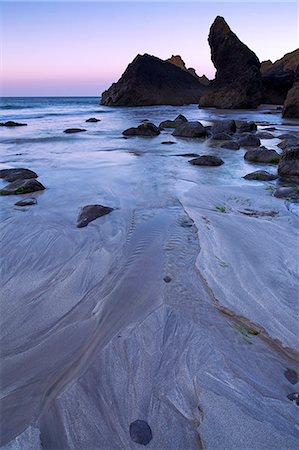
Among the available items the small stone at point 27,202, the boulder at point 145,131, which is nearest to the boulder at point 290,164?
the small stone at point 27,202

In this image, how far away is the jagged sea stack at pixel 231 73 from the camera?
36.4 metres

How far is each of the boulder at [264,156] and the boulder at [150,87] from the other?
138 ft

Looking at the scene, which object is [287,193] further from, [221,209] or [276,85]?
[276,85]

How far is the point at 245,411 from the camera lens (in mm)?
1661

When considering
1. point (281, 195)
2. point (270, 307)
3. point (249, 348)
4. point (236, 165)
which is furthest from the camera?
point (236, 165)

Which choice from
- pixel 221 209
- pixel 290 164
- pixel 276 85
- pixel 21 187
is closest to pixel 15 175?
pixel 21 187

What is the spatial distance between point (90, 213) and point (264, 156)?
17.7ft

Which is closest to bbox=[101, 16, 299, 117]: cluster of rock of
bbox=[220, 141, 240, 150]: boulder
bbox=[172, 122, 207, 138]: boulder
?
bbox=[172, 122, 207, 138]: boulder

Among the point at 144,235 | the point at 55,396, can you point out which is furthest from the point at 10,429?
the point at 144,235

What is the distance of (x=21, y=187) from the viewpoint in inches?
216

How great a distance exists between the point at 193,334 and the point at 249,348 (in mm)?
342

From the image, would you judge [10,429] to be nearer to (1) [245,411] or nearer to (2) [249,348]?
(1) [245,411]

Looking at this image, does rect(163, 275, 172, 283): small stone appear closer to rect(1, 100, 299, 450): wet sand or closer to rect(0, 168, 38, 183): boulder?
rect(1, 100, 299, 450): wet sand

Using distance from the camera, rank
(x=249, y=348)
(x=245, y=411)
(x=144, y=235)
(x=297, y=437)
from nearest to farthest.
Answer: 1. (x=297, y=437)
2. (x=245, y=411)
3. (x=249, y=348)
4. (x=144, y=235)
